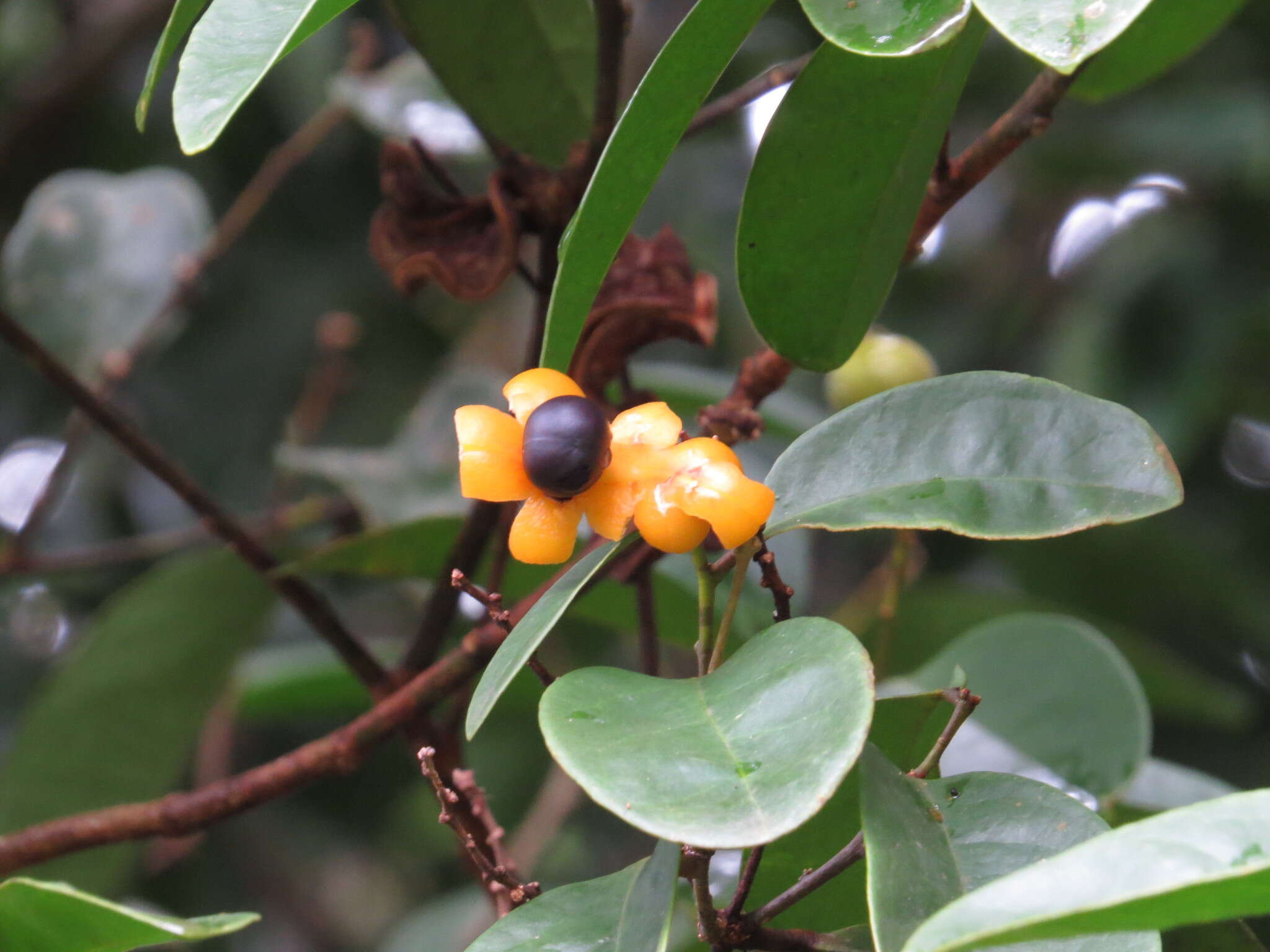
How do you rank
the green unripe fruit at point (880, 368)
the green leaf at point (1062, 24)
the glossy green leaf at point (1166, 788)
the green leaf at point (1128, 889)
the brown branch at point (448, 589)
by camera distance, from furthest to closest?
the green unripe fruit at point (880, 368), the glossy green leaf at point (1166, 788), the brown branch at point (448, 589), the green leaf at point (1062, 24), the green leaf at point (1128, 889)

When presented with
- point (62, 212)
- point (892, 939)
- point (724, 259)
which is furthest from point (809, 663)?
point (724, 259)

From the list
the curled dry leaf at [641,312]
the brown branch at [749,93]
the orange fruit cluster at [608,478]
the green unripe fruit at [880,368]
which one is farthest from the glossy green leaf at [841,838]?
the green unripe fruit at [880,368]

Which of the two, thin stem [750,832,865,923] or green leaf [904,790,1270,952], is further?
thin stem [750,832,865,923]

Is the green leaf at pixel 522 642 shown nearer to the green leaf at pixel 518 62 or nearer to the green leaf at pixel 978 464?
the green leaf at pixel 978 464

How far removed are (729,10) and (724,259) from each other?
52.5 inches

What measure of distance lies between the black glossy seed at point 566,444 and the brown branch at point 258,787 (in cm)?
21

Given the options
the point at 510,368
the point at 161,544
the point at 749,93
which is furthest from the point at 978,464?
the point at 510,368

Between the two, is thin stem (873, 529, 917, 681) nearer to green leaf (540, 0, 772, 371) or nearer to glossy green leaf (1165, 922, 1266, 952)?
glossy green leaf (1165, 922, 1266, 952)

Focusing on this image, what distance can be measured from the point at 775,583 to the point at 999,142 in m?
0.29

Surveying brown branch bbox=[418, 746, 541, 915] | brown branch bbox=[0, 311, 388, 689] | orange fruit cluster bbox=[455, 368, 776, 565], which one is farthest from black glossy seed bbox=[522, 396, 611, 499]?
brown branch bbox=[0, 311, 388, 689]

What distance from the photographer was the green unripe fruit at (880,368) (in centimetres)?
99

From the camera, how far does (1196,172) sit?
171 cm

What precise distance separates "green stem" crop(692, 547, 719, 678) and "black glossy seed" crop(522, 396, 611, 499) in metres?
0.06

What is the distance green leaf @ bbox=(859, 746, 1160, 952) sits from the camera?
404 millimetres
